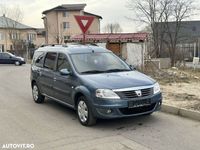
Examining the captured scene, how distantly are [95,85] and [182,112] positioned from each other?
2352 millimetres

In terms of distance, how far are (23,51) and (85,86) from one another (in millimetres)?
45645

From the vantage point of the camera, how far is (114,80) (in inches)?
263

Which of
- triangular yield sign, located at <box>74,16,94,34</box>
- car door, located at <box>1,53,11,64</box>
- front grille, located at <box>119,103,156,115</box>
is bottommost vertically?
car door, located at <box>1,53,11,64</box>

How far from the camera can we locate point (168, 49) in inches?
1147

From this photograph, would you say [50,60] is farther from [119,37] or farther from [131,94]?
[119,37]

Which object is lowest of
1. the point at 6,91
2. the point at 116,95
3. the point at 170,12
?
the point at 6,91

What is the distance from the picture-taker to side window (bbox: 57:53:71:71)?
25.3 feet

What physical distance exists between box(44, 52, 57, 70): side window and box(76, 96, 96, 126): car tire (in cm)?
191

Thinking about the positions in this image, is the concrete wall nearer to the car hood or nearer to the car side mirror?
the car side mirror

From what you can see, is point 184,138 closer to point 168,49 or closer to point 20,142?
point 20,142

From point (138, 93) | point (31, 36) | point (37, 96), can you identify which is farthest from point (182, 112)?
point (31, 36)

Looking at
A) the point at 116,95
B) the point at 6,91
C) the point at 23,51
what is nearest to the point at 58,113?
the point at 116,95

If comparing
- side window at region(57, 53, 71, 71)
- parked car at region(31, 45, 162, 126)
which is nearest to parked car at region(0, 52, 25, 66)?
parked car at region(31, 45, 162, 126)

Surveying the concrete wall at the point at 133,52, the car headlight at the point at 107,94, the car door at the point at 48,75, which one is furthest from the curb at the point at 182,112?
the concrete wall at the point at 133,52
